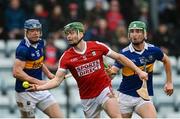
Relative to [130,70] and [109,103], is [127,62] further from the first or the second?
[109,103]

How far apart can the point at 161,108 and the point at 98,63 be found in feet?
20.7

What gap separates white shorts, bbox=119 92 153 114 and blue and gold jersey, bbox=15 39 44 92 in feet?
4.76

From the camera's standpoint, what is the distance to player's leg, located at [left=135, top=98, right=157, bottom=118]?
13695 millimetres

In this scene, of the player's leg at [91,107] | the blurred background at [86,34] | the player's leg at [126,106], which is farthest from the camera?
the blurred background at [86,34]

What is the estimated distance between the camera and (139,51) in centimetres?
1398

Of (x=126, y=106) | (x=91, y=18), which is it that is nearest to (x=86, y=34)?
(x=91, y=18)

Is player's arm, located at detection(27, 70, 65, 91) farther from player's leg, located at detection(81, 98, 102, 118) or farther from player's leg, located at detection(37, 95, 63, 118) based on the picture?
player's leg, located at detection(37, 95, 63, 118)

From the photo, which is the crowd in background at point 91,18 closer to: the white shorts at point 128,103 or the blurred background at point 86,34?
the blurred background at point 86,34

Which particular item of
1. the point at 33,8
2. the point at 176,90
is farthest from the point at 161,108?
the point at 33,8

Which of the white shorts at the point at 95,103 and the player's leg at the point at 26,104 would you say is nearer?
the white shorts at the point at 95,103

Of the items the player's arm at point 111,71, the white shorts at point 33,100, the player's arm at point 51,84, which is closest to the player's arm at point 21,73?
the white shorts at point 33,100

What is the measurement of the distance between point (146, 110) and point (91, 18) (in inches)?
275

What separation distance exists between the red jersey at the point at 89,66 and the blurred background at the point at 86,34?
4.81 metres

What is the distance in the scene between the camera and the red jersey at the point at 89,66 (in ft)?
44.0
